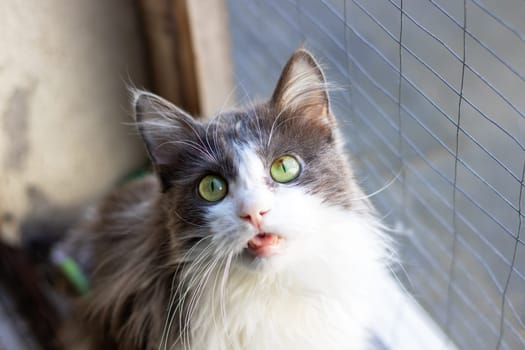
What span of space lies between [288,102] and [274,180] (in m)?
0.20

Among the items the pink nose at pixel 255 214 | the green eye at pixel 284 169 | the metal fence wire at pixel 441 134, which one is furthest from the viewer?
the metal fence wire at pixel 441 134

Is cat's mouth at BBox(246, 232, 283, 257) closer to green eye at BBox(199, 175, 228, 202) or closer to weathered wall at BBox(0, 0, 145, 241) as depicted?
green eye at BBox(199, 175, 228, 202)

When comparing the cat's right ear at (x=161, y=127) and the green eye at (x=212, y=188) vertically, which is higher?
the cat's right ear at (x=161, y=127)

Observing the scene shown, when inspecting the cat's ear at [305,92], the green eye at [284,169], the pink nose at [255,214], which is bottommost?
the pink nose at [255,214]

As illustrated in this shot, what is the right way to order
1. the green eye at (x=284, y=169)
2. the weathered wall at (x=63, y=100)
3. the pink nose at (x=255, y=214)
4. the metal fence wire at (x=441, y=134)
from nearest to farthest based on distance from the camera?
the pink nose at (x=255, y=214)
the green eye at (x=284, y=169)
the metal fence wire at (x=441, y=134)
the weathered wall at (x=63, y=100)

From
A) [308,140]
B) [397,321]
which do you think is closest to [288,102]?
[308,140]

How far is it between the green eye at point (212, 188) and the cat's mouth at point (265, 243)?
0.12 meters

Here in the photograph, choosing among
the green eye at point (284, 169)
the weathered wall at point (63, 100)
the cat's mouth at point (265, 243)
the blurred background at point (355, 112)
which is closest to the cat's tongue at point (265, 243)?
the cat's mouth at point (265, 243)

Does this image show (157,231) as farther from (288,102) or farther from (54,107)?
(54,107)

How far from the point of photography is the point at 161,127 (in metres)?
1.31

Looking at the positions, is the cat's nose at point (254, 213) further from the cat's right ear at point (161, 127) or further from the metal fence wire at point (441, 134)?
the metal fence wire at point (441, 134)

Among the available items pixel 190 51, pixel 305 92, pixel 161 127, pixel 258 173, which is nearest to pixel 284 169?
pixel 258 173

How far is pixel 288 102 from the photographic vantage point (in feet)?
4.22

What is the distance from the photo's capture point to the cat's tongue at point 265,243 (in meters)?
1.12
